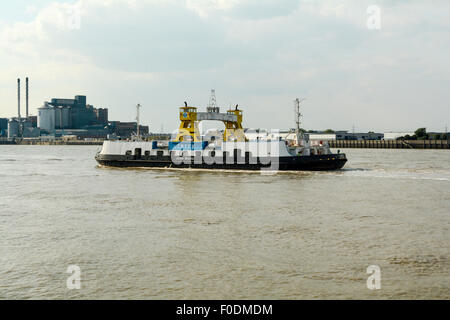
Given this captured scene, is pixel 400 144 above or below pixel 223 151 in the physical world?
above

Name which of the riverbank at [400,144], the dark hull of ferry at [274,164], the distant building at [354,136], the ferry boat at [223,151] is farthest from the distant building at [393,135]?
the dark hull of ferry at [274,164]

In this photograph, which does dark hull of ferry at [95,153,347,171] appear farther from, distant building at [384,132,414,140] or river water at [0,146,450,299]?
distant building at [384,132,414,140]

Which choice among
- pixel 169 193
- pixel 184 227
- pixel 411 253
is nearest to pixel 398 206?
pixel 411 253

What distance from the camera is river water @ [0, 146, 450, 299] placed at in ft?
30.9

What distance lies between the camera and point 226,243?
43.2 feet

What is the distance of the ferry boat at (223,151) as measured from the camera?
37094mm

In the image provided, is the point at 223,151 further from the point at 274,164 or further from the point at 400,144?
the point at 400,144

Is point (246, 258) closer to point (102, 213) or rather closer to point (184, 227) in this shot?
point (184, 227)

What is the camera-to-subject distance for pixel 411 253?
12000mm

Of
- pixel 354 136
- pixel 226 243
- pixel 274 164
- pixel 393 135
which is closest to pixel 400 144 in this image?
pixel 393 135

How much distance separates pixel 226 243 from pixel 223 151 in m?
26.6

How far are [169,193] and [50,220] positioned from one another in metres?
9.14

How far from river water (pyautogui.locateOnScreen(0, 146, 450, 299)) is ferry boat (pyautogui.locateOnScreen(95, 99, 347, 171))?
11.4 meters

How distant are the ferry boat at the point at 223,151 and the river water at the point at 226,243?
11.4 m
